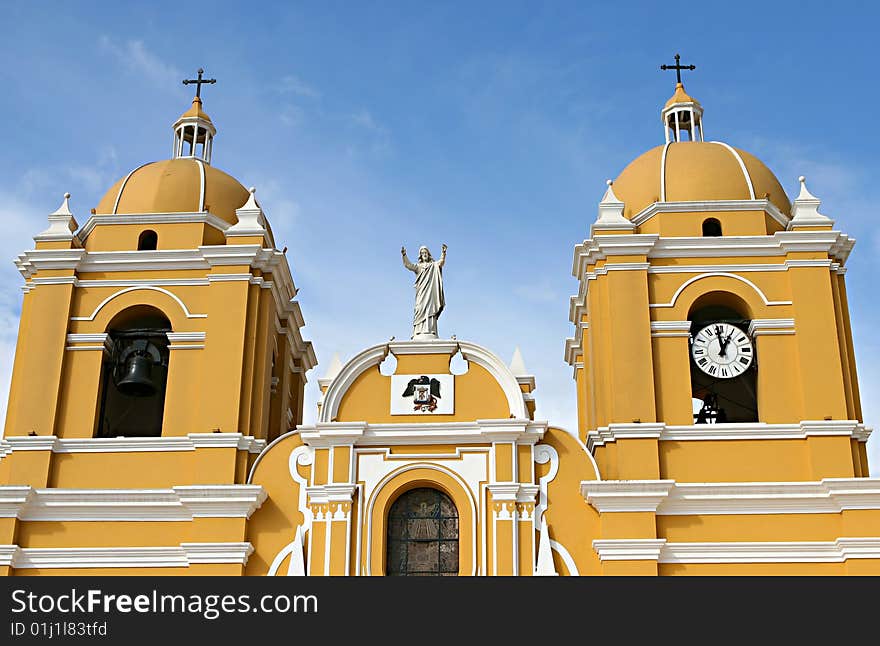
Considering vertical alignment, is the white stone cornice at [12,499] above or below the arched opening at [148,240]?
below

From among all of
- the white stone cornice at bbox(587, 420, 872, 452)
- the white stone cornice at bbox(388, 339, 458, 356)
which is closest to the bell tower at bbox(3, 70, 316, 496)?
the white stone cornice at bbox(388, 339, 458, 356)

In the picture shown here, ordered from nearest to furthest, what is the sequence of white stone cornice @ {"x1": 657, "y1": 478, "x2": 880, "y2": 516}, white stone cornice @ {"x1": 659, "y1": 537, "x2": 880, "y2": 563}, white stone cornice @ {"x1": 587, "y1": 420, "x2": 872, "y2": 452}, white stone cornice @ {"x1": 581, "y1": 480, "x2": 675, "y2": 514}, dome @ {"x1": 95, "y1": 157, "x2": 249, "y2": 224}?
white stone cornice @ {"x1": 659, "y1": 537, "x2": 880, "y2": 563}, white stone cornice @ {"x1": 581, "y1": 480, "x2": 675, "y2": 514}, white stone cornice @ {"x1": 657, "y1": 478, "x2": 880, "y2": 516}, white stone cornice @ {"x1": 587, "y1": 420, "x2": 872, "y2": 452}, dome @ {"x1": 95, "y1": 157, "x2": 249, "y2": 224}

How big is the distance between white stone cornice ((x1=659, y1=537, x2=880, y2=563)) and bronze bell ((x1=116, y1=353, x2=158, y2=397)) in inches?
350

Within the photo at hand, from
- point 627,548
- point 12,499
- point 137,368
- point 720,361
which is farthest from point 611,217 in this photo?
point 12,499

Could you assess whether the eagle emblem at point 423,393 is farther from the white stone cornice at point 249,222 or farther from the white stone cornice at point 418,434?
the white stone cornice at point 249,222

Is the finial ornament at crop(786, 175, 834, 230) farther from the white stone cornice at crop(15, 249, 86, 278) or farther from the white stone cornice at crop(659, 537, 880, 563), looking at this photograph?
the white stone cornice at crop(15, 249, 86, 278)

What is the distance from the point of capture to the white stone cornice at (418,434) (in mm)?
20703

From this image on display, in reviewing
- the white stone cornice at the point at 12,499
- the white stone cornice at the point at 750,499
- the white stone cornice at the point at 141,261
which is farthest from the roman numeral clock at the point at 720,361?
the white stone cornice at the point at 12,499

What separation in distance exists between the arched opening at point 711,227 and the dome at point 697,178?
0.41m

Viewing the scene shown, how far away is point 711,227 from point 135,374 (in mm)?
10062

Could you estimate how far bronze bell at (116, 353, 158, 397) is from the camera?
72.5ft

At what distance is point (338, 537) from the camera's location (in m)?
20.1
